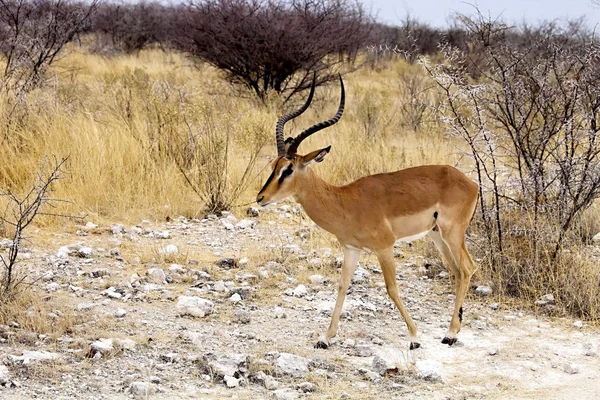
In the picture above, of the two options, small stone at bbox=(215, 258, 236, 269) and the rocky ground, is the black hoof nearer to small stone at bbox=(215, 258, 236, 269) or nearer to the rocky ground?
the rocky ground

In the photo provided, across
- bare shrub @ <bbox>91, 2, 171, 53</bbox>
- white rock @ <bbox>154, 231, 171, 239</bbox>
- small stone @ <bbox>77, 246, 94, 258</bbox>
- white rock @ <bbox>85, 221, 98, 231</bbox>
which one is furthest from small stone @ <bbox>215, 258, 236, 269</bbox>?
bare shrub @ <bbox>91, 2, 171, 53</bbox>

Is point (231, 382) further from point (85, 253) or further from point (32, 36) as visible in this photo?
point (32, 36)

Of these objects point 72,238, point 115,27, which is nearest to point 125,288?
point 72,238

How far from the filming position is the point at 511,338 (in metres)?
5.82

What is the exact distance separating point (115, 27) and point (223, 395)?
30303mm

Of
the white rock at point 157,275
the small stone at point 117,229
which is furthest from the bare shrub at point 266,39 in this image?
the white rock at point 157,275

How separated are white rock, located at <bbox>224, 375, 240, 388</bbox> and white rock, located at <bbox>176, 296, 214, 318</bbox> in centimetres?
112

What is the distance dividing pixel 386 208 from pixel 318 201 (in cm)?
48

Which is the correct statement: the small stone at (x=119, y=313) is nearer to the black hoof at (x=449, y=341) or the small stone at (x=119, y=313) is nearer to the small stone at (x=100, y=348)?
the small stone at (x=100, y=348)

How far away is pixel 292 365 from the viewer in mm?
4980

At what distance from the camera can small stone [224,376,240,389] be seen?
4730mm

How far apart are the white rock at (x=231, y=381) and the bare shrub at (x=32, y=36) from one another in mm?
7203

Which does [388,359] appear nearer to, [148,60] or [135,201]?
[135,201]

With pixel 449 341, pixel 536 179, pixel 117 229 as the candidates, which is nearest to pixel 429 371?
pixel 449 341
